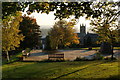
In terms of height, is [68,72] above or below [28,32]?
below

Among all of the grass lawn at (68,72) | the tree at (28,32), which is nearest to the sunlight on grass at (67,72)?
the grass lawn at (68,72)

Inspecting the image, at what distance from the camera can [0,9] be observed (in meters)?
4.70

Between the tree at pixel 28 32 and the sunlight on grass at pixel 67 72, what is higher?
the tree at pixel 28 32

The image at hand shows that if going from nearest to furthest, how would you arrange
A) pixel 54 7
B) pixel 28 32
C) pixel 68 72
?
pixel 54 7, pixel 68 72, pixel 28 32

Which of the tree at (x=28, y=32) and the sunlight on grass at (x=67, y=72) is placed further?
the tree at (x=28, y=32)

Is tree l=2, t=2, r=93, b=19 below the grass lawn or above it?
above

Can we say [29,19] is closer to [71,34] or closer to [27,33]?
[27,33]

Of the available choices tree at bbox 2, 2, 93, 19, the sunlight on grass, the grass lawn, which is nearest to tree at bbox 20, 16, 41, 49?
the sunlight on grass

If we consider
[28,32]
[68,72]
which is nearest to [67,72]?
[68,72]

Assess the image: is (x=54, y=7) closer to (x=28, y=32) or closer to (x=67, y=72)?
(x=67, y=72)

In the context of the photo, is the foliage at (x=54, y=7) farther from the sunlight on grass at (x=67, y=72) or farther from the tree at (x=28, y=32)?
the tree at (x=28, y=32)

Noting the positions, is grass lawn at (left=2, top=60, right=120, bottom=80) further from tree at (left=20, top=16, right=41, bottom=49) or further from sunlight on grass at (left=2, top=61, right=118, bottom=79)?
tree at (left=20, top=16, right=41, bottom=49)

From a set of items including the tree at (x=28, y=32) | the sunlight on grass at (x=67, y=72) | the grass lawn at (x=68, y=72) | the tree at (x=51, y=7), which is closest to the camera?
the tree at (x=51, y=7)

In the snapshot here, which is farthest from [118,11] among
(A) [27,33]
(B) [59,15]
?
(A) [27,33]
